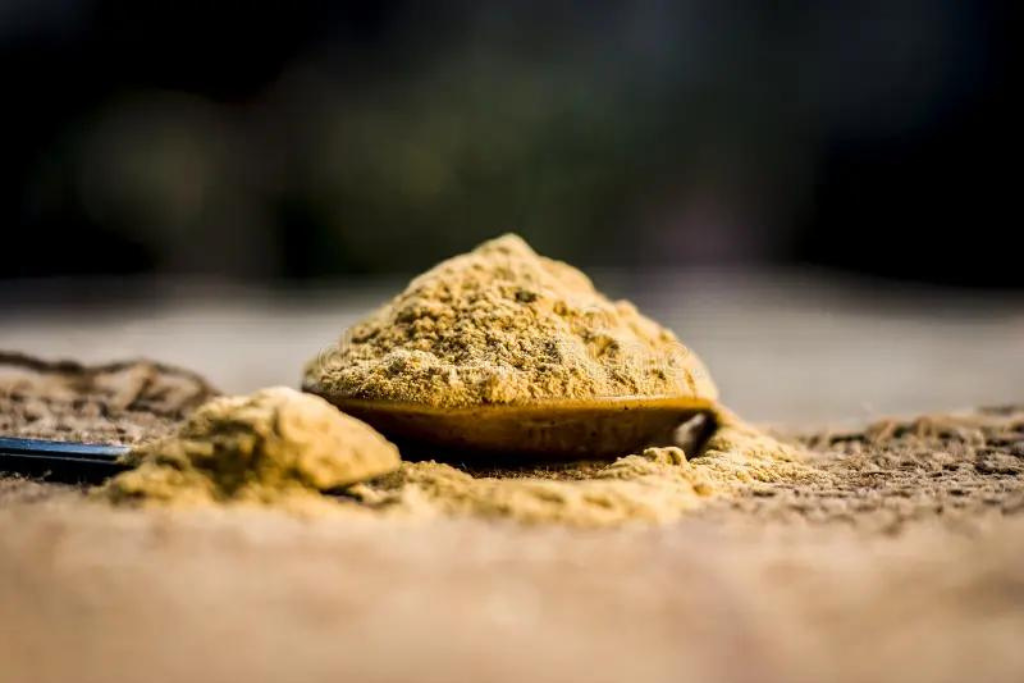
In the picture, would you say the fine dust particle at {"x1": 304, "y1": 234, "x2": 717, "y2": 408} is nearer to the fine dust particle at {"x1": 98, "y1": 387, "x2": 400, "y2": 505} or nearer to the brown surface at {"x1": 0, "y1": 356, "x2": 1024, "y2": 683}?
the fine dust particle at {"x1": 98, "y1": 387, "x2": 400, "y2": 505}

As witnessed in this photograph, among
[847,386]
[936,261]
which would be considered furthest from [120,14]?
[936,261]

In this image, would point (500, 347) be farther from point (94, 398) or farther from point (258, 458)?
point (94, 398)

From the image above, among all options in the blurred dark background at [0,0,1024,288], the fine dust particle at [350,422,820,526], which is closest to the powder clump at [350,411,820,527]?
the fine dust particle at [350,422,820,526]

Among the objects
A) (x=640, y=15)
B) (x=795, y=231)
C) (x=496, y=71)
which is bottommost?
(x=795, y=231)

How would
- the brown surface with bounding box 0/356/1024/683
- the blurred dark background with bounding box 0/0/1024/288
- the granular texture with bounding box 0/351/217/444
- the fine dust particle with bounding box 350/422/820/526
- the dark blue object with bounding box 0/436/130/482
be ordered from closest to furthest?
the brown surface with bounding box 0/356/1024/683 → the fine dust particle with bounding box 350/422/820/526 → the dark blue object with bounding box 0/436/130/482 → the granular texture with bounding box 0/351/217/444 → the blurred dark background with bounding box 0/0/1024/288

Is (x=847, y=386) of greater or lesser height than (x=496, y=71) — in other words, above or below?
below

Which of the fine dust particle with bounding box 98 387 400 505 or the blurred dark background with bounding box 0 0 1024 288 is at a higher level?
the blurred dark background with bounding box 0 0 1024 288

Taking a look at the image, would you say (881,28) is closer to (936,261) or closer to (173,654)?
(936,261)
